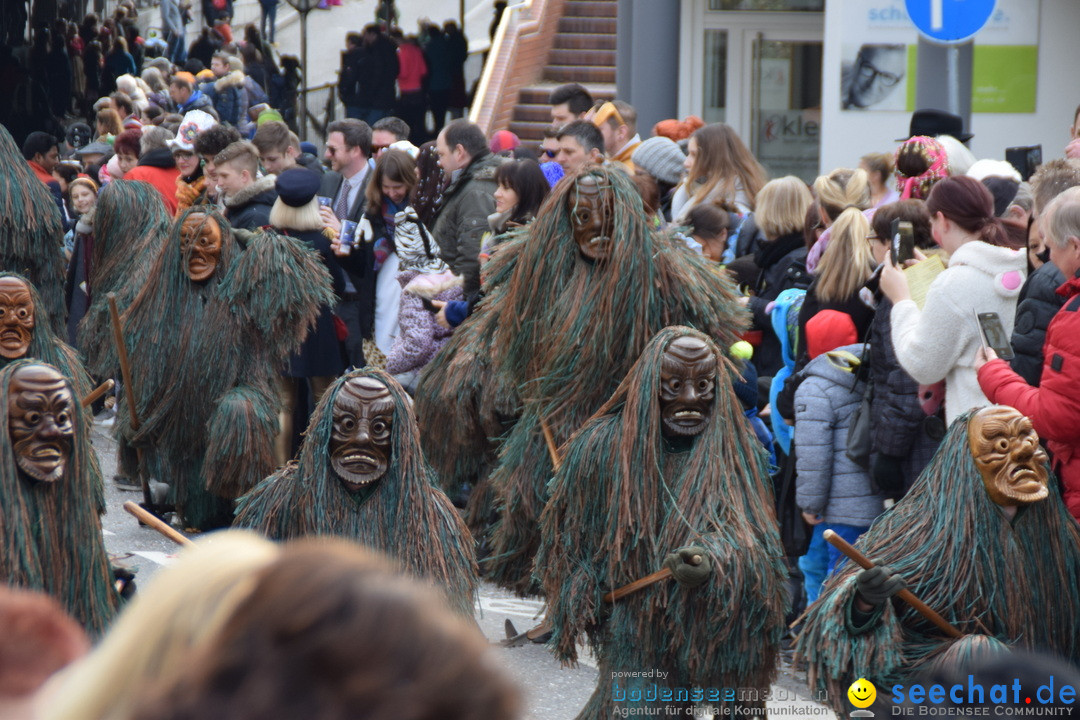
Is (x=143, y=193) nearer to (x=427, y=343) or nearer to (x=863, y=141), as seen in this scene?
(x=427, y=343)

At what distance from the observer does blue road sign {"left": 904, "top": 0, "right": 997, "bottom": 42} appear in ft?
20.8

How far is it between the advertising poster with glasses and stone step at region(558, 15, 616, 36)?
623 centimetres

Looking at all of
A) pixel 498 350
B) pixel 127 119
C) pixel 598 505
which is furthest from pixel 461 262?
pixel 127 119

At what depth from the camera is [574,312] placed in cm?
514

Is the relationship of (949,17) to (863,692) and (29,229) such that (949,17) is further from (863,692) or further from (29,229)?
(29,229)

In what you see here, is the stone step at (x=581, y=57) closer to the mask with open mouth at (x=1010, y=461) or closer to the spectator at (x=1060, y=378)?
the spectator at (x=1060, y=378)

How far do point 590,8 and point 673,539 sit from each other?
13.3 metres

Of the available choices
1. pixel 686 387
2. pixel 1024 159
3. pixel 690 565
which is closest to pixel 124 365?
pixel 686 387

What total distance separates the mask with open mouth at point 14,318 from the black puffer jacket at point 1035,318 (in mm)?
3505

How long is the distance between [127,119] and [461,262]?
8455 millimetres

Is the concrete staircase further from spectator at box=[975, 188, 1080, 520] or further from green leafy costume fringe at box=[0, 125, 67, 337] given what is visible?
spectator at box=[975, 188, 1080, 520]

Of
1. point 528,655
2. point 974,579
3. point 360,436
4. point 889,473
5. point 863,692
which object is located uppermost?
point 360,436

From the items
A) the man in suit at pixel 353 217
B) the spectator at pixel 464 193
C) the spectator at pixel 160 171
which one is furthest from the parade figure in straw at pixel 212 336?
the spectator at pixel 160 171

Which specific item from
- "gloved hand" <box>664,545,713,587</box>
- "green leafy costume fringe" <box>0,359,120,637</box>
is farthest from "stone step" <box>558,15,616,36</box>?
"green leafy costume fringe" <box>0,359,120,637</box>
